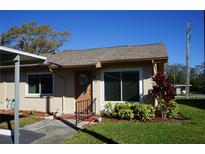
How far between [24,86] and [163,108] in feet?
27.5

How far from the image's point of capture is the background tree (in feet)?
115

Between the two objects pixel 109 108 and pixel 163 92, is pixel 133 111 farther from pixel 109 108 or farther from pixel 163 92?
pixel 163 92

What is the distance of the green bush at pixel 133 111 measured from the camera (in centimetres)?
920

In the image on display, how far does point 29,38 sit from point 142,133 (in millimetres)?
32582

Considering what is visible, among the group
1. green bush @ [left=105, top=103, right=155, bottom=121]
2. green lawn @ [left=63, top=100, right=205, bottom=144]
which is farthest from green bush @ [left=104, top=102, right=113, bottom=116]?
green lawn @ [left=63, top=100, right=205, bottom=144]

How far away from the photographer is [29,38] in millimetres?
35594

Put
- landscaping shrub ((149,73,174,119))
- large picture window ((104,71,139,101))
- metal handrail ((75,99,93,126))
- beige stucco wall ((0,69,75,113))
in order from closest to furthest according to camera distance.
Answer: landscaping shrub ((149,73,174,119)) < large picture window ((104,71,139,101)) < metal handrail ((75,99,93,126)) < beige stucco wall ((0,69,75,113))

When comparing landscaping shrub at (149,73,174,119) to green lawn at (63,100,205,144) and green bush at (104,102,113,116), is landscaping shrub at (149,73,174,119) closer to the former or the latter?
green lawn at (63,100,205,144)

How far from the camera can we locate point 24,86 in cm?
1311

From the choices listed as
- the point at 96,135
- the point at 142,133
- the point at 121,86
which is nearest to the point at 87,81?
the point at 121,86

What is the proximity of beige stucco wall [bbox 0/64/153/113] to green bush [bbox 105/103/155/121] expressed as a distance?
870mm
